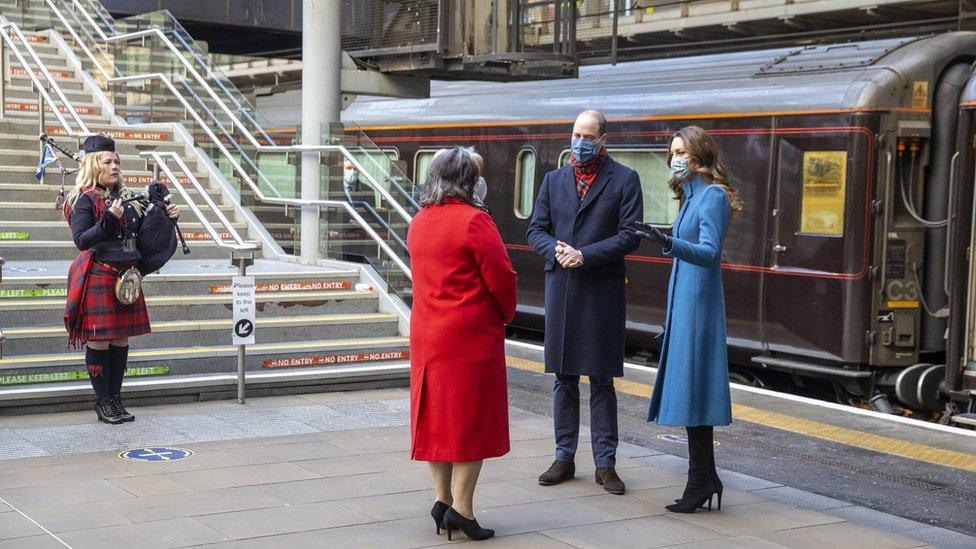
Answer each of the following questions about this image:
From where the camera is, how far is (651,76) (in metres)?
13.9

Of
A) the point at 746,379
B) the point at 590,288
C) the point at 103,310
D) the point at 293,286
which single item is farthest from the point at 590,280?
the point at 746,379

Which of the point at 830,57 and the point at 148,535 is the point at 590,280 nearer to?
the point at 148,535

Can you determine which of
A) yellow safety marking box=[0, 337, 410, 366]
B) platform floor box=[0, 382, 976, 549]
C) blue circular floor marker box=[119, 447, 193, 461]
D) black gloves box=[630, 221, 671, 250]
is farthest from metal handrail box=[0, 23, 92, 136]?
black gloves box=[630, 221, 671, 250]

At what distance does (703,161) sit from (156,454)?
3.55m

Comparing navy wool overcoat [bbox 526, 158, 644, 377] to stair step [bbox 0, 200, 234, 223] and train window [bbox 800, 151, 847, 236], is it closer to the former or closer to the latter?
train window [bbox 800, 151, 847, 236]

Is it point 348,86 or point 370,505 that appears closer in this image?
point 370,505

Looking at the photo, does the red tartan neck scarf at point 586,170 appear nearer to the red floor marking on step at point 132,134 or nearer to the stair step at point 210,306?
the stair step at point 210,306

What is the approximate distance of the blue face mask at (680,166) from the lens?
20.5 ft

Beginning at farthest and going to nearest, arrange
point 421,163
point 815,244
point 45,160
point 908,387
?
1. point 421,163
2. point 45,160
3. point 815,244
4. point 908,387

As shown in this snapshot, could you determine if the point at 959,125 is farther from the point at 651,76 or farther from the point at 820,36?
the point at 820,36

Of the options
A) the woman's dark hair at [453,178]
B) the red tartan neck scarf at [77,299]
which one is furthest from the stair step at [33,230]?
the woman's dark hair at [453,178]

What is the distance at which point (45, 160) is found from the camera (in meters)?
11.5

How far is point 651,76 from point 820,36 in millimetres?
12290

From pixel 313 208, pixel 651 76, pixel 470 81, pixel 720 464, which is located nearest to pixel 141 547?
pixel 720 464
